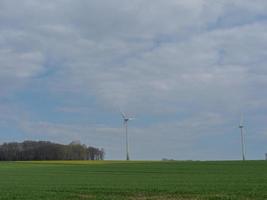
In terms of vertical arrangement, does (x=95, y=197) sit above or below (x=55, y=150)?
below

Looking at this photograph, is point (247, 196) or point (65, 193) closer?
point (247, 196)

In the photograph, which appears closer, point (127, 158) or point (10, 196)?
point (10, 196)

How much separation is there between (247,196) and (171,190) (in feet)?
16.9

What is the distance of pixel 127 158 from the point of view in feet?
460

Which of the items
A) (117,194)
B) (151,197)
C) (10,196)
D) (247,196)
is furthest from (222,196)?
(10,196)

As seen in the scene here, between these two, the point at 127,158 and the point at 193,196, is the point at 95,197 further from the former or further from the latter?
the point at 127,158

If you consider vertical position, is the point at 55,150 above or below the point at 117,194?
above

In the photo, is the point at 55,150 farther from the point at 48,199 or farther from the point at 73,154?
the point at 48,199

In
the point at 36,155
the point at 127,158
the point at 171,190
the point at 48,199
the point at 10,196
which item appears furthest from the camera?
the point at 36,155

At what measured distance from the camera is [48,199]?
26938mm

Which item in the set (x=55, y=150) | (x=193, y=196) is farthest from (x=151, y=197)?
(x=55, y=150)

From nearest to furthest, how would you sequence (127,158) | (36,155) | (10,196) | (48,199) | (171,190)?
(48,199) → (10,196) → (171,190) → (127,158) → (36,155)

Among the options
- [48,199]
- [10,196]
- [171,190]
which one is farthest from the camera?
[171,190]

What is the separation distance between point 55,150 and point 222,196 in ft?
548
